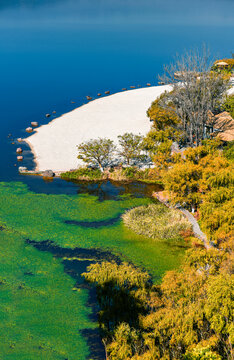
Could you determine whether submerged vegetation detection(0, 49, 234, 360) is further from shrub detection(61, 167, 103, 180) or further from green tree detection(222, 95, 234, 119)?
green tree detection(222, 95, 234, 119)

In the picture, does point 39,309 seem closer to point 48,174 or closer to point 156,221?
point 156,221

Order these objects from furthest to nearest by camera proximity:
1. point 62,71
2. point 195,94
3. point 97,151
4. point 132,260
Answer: point 62,71 < point 195,94 < point 97,151 < point 132,260

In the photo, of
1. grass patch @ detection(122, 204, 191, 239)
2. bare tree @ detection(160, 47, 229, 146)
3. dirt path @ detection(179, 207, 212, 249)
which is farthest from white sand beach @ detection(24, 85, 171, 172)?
dirt path @ detection(179, 207, 212, 249)

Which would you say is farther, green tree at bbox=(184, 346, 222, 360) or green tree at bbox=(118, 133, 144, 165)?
green tree at bbox=(118, 133, 144, 165)

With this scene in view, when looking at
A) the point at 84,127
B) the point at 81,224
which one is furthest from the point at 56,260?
the point at 84,127

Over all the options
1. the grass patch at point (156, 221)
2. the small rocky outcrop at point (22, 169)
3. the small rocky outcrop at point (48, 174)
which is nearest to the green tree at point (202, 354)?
the grass patch at point (156, 221)

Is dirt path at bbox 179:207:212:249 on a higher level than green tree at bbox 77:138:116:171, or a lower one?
lower

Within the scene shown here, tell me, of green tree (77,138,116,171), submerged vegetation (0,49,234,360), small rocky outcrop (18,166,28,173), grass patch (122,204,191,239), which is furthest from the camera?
small rocky outcrop (18,166,28,173)

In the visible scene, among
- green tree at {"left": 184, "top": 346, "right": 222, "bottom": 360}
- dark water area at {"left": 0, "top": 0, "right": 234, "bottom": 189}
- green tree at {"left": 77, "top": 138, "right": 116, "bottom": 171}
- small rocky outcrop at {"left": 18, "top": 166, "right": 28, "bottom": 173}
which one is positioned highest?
dark water area at {"left": 0, "top": 0, "right": 234, "bottom": 189}
